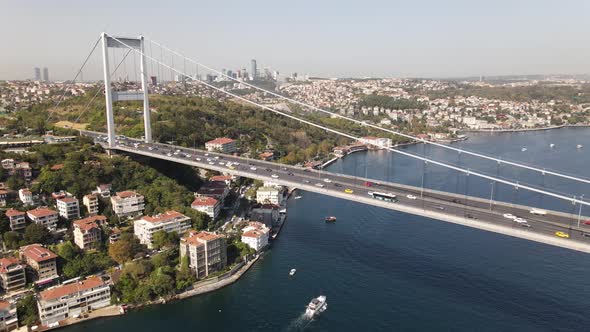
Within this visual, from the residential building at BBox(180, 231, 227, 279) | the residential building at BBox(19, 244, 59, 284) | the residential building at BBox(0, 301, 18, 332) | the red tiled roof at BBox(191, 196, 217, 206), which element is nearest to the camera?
the residential building at BBox(0, 301, 18, 332)

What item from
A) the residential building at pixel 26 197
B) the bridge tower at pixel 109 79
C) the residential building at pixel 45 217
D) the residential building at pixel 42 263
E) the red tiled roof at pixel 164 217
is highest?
the bridge tower at pixel 109 79

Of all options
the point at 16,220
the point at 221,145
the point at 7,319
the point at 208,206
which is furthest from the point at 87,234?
the point at 221,145

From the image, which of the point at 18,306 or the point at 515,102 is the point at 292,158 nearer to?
the point at 18,306

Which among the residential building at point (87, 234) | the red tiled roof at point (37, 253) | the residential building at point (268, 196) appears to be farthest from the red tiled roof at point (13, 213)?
the residential building at point (268, 196)

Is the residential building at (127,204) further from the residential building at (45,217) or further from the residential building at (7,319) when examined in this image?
the residential building at (7,319)

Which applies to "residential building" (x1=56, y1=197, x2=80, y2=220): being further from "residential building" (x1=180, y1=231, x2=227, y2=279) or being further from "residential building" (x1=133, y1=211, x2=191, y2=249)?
"residential building" (x1=180, y1=231, x2=227, y2=279)

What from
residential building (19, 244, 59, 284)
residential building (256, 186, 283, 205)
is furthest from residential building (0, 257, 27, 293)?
residential building (256, 186, 283, 205)
